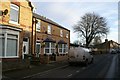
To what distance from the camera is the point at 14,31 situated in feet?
72.4

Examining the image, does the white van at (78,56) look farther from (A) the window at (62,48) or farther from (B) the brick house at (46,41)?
(A) the window at (62,48)

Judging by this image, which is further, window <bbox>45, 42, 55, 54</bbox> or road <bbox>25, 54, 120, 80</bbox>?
window <bbox>45, 42, 55, 54</bbox>

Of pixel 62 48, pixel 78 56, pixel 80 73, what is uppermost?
pixel 62 48

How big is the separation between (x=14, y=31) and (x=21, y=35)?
1953 mm

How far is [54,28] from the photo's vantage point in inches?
1470

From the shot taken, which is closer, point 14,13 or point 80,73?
point 80,73

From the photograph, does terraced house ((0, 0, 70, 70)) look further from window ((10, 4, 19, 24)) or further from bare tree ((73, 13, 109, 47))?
bare tree ((73, 13, 109, 47))

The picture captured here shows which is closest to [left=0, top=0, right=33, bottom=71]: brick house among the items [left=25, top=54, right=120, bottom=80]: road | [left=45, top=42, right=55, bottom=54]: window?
[left=25, top=54, right=120, bottom=80]: road

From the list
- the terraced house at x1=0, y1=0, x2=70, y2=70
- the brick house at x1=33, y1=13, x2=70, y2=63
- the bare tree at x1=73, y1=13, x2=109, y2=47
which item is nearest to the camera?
the terraced house at x1=0, y1=0, x2=70, y2=70

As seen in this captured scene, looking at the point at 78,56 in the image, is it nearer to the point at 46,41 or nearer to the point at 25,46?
the point at 25,46

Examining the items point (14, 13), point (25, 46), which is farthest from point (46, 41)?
point (14, 13)

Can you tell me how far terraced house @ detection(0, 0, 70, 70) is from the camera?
810 inches

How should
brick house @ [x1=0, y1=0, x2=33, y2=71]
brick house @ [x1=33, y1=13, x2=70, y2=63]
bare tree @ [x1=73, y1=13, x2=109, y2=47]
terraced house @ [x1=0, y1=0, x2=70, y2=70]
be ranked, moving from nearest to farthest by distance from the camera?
brick house @ [x1=0, y1=0, x2=33, y2=71], terraced house @ [x1=0, y1=0, x2=70, y2=70], brick house @ [x1=33, y1=13, x2=70, y2=63], bare tree @ [x1=73, y1=13, x2=109, y2=47]

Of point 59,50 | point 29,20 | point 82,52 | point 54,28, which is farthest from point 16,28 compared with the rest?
point 59,50
